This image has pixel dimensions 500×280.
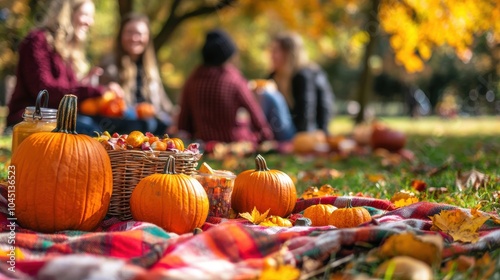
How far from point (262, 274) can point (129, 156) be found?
136 cm

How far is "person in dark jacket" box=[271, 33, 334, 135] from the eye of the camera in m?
9.52

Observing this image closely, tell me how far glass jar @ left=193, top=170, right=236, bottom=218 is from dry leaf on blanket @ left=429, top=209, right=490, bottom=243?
3.50 ft

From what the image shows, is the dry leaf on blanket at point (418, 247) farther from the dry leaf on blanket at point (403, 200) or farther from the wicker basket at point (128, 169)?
the wicker basket at point (128, 169)

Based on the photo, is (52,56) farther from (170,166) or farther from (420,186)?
(420,186)

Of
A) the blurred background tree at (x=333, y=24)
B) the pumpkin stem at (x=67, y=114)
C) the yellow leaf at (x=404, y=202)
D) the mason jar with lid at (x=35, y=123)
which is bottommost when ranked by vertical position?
the yellow leaf at (x=404, y=202)

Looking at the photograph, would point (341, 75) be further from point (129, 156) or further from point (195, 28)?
point (129, 156)

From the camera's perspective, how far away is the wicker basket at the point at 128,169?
129 inches

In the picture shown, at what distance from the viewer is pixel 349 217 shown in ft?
10.1

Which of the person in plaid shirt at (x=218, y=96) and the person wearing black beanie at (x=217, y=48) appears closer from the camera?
the person wearing black beanie at (x=217, y=48)

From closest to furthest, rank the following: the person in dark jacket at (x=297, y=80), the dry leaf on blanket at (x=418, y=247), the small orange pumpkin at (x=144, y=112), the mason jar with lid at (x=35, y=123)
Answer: the dry leaf on blanket at (x=418, y=247)
the mason jar with lid at (x=35, y=123)
the small orange pumpkin at (x=144, y=112)
the person in dark jacket at (x=297, y=80)

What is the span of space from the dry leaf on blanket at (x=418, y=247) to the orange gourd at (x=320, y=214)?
2.68 feet

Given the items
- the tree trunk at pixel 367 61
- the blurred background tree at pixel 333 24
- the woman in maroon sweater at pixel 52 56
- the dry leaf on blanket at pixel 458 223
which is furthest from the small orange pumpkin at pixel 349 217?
the tree trunk at pixel 367 61

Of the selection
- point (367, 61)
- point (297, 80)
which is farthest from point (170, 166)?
point (367, 61)

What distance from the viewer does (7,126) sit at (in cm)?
620
